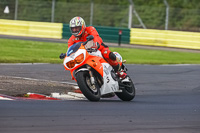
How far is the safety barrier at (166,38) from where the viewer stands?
92.0 ft

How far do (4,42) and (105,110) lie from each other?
59.8 feet

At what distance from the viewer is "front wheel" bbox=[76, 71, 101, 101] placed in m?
8.13

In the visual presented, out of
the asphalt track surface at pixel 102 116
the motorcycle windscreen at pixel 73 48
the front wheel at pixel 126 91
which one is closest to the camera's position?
the asphalt track surface at pixel 102 116

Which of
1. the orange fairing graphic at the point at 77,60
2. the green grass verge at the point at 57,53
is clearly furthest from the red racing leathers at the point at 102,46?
the green grass verge at the point at 57,53

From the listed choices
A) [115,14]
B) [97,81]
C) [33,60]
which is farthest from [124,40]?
[97,81]

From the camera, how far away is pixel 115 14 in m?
30.8

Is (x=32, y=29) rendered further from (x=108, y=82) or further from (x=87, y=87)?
(x=87, y=87)

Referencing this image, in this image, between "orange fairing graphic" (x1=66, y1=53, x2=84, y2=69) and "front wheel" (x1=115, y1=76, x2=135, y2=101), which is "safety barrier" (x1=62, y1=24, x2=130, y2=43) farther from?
"orange fairing graphic" (x1=66, y1=53, x2=84, y2=69)

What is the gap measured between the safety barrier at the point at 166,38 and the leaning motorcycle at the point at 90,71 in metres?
19.7

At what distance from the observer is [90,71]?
8352 millimetres

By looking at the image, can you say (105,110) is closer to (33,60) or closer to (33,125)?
(33,125)

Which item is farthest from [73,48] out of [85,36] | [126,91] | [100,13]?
[100,13]

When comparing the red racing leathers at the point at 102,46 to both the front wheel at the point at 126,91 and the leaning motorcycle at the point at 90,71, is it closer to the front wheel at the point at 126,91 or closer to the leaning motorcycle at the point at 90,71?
the leaning motorcycle at the point at 90,71

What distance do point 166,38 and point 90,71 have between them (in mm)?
20864
